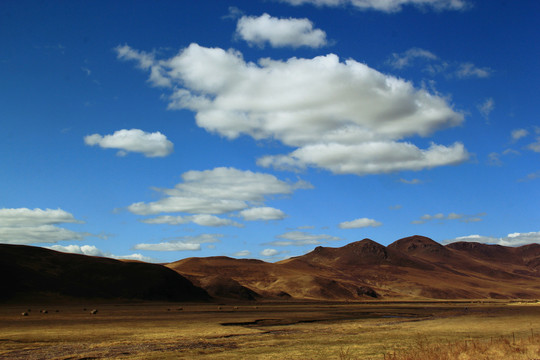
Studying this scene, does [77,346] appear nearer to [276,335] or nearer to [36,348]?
[36,348]

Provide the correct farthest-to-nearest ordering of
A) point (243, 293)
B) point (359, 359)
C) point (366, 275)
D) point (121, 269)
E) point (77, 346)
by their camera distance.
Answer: point (366, 275) < point (243, 293) < point (121, 269) < point (77, 346) < point (359, 359)

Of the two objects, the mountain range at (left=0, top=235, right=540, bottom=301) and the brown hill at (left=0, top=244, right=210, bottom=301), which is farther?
the mountain range at (left=0, top=235, right=540, bottom=301)

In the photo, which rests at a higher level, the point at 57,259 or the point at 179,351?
the point at 57,259

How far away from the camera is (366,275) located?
197 metres

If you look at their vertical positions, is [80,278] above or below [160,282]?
above

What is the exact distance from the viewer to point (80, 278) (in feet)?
319

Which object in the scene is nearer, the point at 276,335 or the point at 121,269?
the point at 276,335

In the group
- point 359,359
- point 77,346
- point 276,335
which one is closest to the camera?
point 359,359

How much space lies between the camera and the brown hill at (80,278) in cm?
8875

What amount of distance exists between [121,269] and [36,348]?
82.4m

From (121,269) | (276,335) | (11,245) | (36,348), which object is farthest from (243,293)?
(36,348)

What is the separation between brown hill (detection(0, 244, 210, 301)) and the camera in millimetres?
88750

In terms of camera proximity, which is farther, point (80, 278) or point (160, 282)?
point (160, 282)

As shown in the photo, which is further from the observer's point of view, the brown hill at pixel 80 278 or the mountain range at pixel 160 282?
the mountain range at pixel 160 282
